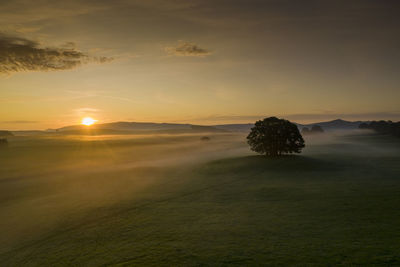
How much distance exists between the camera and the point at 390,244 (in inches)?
525

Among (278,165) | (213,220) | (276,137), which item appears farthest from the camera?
(276,137)

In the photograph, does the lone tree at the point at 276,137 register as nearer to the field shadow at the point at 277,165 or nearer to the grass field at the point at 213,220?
the field shadow at the point at 277,165

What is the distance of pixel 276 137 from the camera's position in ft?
170

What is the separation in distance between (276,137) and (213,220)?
115 feet

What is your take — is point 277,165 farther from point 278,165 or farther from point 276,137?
point 276,137

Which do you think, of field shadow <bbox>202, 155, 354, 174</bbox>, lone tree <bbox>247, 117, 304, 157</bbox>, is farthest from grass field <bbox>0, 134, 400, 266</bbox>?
lone tree <bbox>247, 117, 304, 157</bbox>

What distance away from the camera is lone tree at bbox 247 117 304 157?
51.7 meters

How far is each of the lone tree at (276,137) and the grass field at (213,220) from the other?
384 inches

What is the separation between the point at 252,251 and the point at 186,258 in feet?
12.3

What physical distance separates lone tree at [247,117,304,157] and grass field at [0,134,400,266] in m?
9.76

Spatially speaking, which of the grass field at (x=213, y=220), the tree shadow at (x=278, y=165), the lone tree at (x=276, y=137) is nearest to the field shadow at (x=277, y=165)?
the tree shadow at (x=278, y=165)

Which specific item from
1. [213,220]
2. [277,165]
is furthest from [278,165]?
[213,220]

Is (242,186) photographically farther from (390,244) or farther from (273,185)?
(390,244)

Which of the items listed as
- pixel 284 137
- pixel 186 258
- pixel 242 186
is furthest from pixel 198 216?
pixel 284 137
